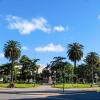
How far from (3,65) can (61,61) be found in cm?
2621

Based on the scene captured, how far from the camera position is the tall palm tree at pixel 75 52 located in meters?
142

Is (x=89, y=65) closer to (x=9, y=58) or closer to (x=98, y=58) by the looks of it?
(x=98, y=58)

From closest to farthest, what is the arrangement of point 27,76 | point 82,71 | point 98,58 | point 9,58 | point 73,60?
point 9,58
point 73,60
point 98,58
point 27,76
point 82,71

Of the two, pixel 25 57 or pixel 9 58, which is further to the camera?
pixel 25 57

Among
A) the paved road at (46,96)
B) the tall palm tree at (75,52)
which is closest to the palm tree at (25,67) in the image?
the tall palm tree at (75,52)

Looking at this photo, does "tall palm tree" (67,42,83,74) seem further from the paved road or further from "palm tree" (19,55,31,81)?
the paved road

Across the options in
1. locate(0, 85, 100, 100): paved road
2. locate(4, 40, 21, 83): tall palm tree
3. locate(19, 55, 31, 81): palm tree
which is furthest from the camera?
locate(19, 55, 31, 81): palm tree

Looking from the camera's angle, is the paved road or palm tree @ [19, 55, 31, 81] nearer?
the paved road

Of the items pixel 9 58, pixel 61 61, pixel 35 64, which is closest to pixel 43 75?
pixel 61 61

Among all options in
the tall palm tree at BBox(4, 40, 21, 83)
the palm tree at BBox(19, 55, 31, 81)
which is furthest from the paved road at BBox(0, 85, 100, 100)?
the palm tree at BBox(19, 55, 31, 81)

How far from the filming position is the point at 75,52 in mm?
142625

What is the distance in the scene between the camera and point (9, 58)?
124 m

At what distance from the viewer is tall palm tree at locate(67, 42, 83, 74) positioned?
142375 millimetres

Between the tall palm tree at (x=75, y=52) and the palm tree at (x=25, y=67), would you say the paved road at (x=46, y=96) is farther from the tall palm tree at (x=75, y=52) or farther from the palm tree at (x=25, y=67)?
the palm tree at (x=25, y=67)
